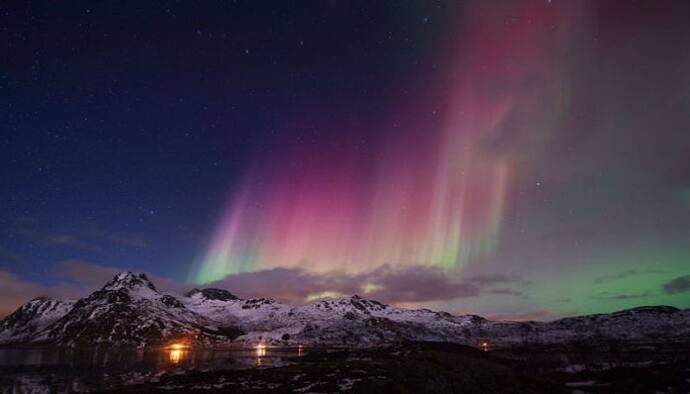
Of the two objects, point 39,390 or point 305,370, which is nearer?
point 39,390

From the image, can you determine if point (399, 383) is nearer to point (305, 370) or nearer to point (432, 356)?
point (432, 356)

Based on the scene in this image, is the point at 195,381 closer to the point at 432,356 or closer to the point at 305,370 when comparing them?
the point at 305,370

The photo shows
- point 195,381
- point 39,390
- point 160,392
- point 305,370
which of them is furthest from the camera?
point 305,370

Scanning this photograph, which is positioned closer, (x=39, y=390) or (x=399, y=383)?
(x=399, y=383)

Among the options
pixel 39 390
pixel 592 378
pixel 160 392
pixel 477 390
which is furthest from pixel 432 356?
pixel 39 390

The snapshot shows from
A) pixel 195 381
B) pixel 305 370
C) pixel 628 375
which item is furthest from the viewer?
pixel 305 370

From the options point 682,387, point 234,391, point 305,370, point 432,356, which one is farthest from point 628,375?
point 234,391

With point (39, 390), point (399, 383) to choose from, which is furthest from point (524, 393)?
point (39, 390)

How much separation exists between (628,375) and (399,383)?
44.4 metres

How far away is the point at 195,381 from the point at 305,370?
67.0ft

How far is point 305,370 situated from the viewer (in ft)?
262

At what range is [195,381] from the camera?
65.8 metres

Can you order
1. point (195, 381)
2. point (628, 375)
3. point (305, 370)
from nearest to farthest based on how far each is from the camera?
point (195, 381), point (628, 375), point (305, 370)

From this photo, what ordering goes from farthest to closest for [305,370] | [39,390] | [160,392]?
1. [305,370]
2. [39,390]
3. [160,392]
